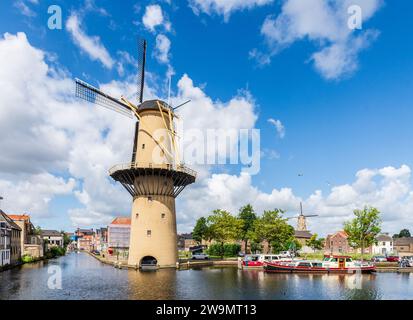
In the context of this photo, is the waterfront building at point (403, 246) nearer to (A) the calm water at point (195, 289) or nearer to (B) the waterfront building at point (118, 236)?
(A) the calm water at point (195, 289)

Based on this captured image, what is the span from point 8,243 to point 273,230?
45264 mm

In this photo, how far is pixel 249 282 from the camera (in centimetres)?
3503

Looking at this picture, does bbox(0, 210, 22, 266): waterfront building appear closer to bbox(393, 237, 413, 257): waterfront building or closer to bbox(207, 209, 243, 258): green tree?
bbox(207, 209, 243, 258): green tree

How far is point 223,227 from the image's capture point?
232 feet

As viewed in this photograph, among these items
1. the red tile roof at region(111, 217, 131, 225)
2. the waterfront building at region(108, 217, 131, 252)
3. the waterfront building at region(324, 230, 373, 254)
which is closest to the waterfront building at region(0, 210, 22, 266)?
the waterfront building at region(108, 217, 131, 252)

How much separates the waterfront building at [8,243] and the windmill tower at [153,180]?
16724 millimetres

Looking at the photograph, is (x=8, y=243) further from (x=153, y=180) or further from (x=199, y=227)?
(x=199, y=227)

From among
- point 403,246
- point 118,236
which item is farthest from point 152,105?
point 403,246

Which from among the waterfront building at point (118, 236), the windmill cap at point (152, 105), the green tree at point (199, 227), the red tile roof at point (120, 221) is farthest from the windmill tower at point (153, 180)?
the red tile roof at point (120, 221)

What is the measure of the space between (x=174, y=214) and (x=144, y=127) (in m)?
12.7

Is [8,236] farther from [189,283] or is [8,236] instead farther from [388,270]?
[388,270]
